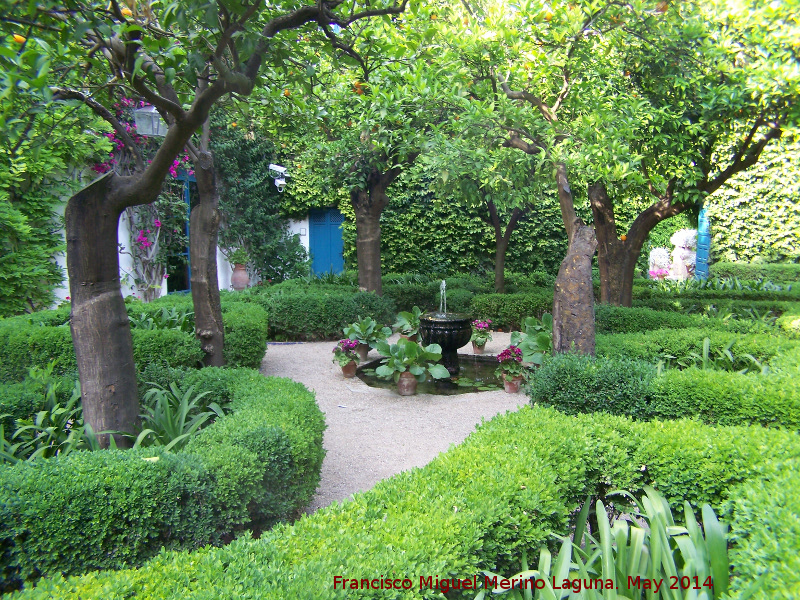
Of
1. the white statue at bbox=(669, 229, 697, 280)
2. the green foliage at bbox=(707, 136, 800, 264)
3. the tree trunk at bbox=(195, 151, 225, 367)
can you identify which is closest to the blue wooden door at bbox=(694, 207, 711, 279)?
the white statue at bbox=(669, 229, 697, 280)

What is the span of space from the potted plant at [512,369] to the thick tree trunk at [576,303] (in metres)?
1.17

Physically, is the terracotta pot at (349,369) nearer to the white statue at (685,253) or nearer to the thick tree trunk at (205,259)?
the thick tree trunk at (205,259)

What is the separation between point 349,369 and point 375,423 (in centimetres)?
176

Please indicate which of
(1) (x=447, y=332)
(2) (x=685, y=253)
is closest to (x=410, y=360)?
(1) (x=447, y=332)

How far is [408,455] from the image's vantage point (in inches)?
175

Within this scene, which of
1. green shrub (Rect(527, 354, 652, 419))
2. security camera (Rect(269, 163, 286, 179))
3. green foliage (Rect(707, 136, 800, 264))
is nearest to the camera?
green shrub (Rect(527, 354, 652, 419))

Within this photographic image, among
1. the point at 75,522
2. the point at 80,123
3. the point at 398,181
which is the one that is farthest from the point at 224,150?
the point at 75,522

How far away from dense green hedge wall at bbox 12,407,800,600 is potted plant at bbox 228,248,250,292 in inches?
419

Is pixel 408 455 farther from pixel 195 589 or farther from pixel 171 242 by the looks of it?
pixel 171 242

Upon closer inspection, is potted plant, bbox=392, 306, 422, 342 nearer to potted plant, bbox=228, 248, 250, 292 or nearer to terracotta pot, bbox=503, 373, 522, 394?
terracotta pot, bbox=503, 373, 522, 394

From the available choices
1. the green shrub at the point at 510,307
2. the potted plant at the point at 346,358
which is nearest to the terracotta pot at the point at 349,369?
the potted plant at the point at 346,358

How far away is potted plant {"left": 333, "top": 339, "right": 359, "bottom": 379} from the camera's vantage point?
688cm

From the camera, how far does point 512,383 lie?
20.2ft

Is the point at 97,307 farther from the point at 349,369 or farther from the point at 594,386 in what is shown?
the point at 349,369
